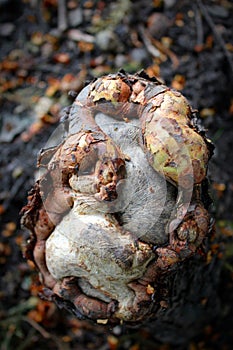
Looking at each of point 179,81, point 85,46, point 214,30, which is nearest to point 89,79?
point 85,46

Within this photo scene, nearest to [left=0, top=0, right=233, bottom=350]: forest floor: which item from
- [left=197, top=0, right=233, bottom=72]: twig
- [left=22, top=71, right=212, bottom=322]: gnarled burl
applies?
[left=197, top=0, right=233, bottom=72]: twig

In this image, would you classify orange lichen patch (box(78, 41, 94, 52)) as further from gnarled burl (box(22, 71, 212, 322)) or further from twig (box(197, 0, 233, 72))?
gnarled burl (box(22, 71, 212, 322))

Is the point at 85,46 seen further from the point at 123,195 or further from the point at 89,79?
the point at 123,195

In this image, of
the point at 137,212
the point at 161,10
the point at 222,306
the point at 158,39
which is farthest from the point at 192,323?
the point at 161,10

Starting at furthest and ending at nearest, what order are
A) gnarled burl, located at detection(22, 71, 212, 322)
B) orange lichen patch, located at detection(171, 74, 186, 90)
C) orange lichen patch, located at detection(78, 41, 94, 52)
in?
orange lichen patch, located at detection(78, 41, 94, 52)
orange lichen patch, located at detection(171, 74, 186, 90)
gnarled burl, located at detection(22, 71, 212, 322)

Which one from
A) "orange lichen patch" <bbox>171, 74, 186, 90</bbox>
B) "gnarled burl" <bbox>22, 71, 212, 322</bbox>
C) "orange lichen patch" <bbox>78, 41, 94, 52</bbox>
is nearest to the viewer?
"gnarled burl" <bbox>22, 71, 212, 322</bbox>

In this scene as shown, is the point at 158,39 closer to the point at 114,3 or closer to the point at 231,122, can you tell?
the point at 114,3
